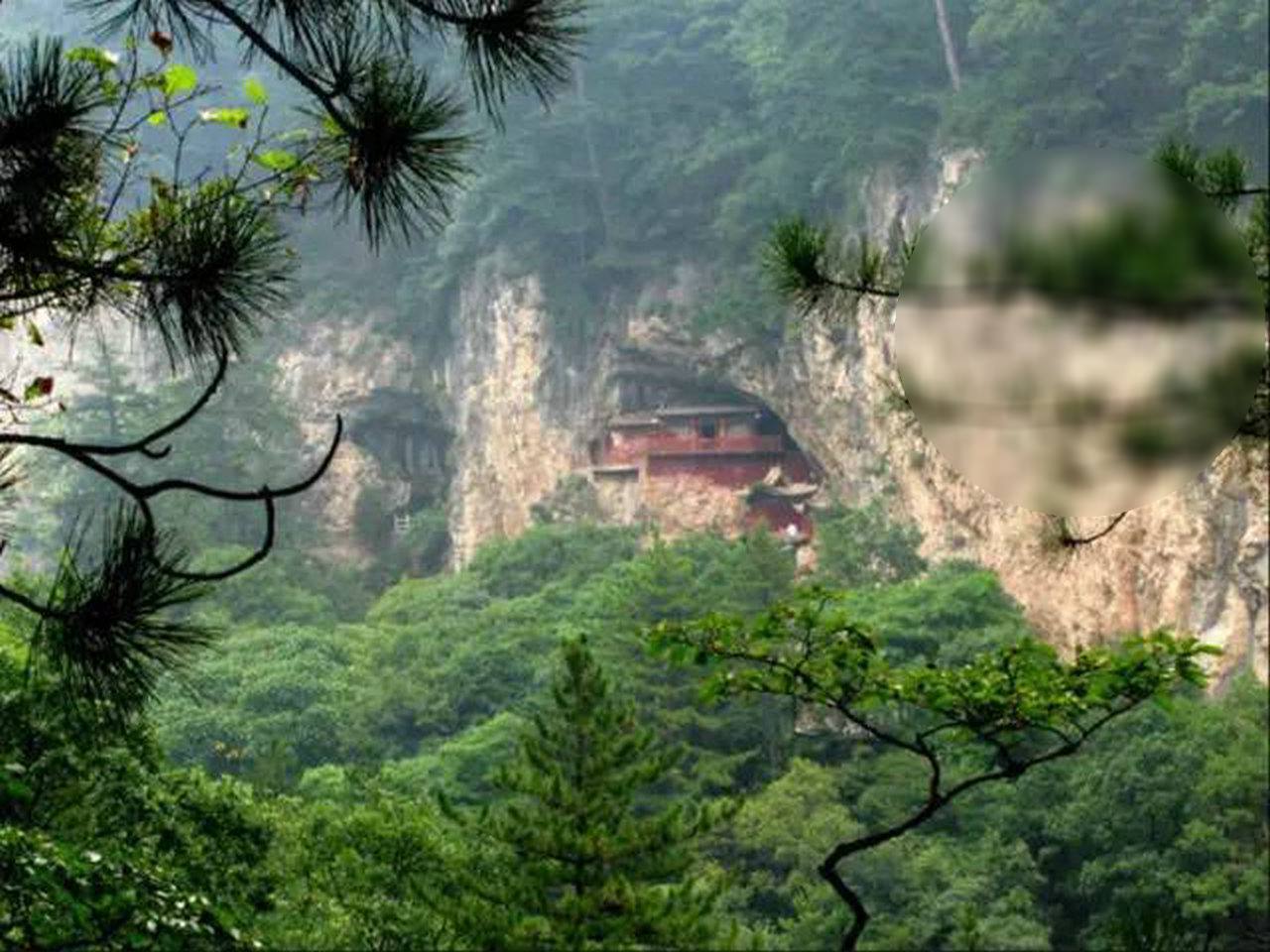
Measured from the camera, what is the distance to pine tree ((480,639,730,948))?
9109 millimetres

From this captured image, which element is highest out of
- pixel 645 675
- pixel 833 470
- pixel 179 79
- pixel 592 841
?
pixel 833 470

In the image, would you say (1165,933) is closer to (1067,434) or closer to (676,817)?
(1067,434)

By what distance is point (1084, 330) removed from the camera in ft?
9.43

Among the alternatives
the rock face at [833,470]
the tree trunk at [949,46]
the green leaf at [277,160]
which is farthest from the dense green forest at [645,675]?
the rock face at [833,470]

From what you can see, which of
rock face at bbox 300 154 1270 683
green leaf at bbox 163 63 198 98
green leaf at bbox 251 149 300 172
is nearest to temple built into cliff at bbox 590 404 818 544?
rock face at bbox 300 154 1270 683

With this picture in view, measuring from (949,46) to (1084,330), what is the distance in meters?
26.2

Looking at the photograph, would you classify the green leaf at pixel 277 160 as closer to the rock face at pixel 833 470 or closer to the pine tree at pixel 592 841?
the pine tree at pixel 592 841

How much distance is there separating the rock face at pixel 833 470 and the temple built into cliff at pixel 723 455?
1.09 feet

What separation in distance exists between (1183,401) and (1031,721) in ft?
5.32

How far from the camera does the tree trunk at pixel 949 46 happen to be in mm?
27984

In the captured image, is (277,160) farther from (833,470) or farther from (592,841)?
(833,470)

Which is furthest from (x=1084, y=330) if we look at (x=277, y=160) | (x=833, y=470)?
(x=833, y=470)

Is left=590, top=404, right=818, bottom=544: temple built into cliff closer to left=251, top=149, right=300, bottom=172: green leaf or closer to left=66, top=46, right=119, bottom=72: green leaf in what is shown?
left=251, top=149, right=300, bottom=172: green leaf

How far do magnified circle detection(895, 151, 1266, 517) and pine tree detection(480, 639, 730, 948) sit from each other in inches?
254
